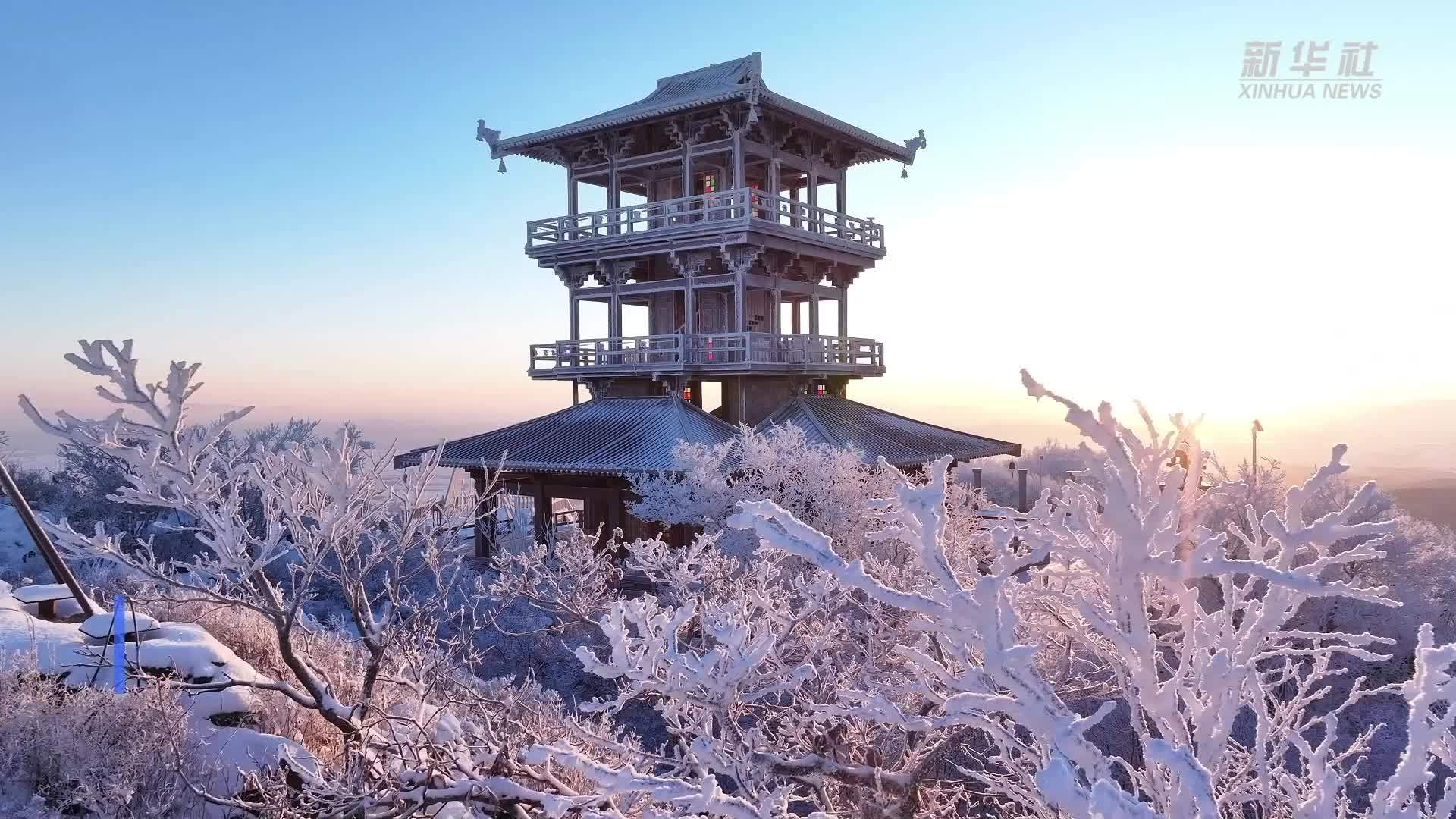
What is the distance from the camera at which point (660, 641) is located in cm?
324

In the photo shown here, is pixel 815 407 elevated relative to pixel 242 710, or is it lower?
elevated

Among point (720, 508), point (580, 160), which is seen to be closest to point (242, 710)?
A: point (720, 508)

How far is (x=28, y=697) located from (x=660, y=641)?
6143 millimetres

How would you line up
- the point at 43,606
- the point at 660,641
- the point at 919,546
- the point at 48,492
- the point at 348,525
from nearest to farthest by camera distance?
the point at 919,546 < the point at 660,641 < the point at 348,525 < the point at 43,606 < the point at 48,492

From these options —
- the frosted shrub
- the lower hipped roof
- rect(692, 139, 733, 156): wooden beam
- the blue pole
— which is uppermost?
rect(692, 139, 733, 156): wooden beam

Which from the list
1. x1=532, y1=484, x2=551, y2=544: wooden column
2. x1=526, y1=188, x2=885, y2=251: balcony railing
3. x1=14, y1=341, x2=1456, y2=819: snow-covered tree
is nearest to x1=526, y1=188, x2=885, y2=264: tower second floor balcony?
x1=526, y1=188, x2=885, y2=251: balcony railing

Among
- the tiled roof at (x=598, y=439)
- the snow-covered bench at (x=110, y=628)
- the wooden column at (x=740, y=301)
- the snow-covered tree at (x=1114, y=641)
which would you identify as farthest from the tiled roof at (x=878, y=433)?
the snow-covered tree at (x=1114, y=641)

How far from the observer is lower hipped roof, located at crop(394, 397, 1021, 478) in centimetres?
1836

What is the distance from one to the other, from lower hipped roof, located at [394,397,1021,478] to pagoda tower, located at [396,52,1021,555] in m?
0.06

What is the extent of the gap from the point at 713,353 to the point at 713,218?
3.23 meters

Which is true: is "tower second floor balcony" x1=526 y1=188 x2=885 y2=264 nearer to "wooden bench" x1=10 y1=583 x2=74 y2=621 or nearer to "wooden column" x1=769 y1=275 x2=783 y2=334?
"wooden column" x1=769 y1=275 x2=783 y2=334

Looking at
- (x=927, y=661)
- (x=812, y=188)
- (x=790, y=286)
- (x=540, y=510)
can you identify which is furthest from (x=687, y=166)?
(x=927, y=661)

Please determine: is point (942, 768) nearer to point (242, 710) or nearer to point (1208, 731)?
point (242, 710)

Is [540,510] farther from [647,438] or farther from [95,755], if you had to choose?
[95,755]
